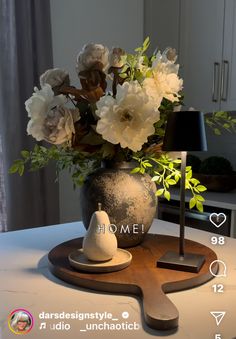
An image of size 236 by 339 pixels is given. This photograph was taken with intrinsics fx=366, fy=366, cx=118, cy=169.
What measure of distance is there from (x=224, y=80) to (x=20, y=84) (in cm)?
128

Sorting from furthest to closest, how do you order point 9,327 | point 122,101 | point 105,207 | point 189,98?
1. point 189,98
2. point 105,207
3. point 122,101
4. point 9,327

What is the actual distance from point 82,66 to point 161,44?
1.85 meters

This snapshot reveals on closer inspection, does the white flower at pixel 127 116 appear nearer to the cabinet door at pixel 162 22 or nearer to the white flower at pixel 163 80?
the white flower at pixel 163 80

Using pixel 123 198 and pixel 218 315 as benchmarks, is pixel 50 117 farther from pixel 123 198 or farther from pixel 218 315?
pixel 218 315

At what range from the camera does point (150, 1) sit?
274cm

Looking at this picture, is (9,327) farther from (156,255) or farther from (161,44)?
(161,44)

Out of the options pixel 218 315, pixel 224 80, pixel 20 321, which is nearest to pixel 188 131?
pixel 218 315

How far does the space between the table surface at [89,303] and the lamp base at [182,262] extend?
0.05m

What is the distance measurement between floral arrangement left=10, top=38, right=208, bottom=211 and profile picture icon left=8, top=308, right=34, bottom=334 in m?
0.39

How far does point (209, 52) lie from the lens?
7.80ft

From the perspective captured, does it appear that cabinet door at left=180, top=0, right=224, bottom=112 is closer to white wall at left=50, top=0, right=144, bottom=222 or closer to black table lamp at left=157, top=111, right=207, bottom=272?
white wall at left=50, top=0, right=144, bottom=222

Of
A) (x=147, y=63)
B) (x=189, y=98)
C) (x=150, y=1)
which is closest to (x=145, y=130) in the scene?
(x=147, y=63)

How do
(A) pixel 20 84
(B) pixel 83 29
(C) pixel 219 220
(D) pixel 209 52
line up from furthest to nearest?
(B) pixel 83 29 < (D) pixel 209 52 < (A) pixel 20 84 < (C) pixel 219 220

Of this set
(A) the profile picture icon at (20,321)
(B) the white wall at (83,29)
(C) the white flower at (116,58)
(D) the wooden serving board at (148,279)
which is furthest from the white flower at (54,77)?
(B) the white wall at (83,29)
